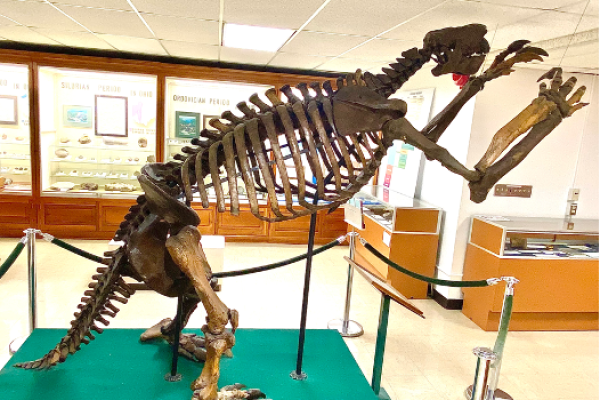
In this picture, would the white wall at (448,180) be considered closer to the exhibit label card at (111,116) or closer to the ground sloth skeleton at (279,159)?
the ground sloth skeleton at (279,159)

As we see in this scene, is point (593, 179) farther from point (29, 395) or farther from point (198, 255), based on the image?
point (29, 395)

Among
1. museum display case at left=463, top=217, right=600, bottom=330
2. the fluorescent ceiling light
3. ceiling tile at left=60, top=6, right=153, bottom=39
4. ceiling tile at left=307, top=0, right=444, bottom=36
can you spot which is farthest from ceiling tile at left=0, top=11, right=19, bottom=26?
museum display case at left=463, top=217, right=600, bottom=330

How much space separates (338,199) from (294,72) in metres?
4.63

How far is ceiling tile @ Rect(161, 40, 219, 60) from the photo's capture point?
4777 millimetres

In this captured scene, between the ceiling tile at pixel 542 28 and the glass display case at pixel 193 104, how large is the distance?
382cm

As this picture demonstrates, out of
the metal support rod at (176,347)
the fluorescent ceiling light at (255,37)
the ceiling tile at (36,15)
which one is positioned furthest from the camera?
the fluorescent ceiling light at (255,37)

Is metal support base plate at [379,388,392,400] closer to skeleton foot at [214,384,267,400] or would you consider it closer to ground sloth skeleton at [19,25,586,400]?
skeleton foot at [214,384,267,400]

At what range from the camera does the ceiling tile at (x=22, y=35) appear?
4469 millimetres

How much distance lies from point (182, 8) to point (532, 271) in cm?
400

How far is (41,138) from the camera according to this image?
5840 mm

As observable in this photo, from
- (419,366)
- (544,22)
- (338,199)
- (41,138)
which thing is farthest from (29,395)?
(41,138)

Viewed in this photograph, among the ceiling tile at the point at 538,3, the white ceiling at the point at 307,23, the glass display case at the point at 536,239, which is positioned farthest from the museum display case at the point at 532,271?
the ceiling tile at the point at 538,3

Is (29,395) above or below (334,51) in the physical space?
below

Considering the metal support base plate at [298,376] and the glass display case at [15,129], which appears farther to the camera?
the glass display case at [15,129]
